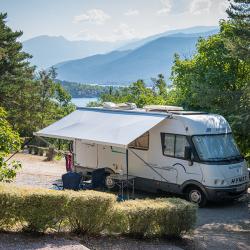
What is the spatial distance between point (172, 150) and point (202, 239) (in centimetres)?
480

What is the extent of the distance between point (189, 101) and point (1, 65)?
19.2 metres

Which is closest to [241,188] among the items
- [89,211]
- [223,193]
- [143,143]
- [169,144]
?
[223,193]

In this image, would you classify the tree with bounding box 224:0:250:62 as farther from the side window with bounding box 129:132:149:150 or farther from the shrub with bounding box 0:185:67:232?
the shrub with bounding box 0:185:67:232

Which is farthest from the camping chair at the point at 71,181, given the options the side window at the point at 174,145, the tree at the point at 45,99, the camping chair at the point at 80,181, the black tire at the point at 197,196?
the tree at the point at 45,99

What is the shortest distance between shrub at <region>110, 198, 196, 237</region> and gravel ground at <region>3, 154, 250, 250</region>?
0.20m

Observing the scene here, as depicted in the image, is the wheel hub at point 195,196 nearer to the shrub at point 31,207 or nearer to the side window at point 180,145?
the side window at point 180,145

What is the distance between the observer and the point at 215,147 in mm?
14000

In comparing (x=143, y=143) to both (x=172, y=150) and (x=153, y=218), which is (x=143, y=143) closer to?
(x=172, y=150)

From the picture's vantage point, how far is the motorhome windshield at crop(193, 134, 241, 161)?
1371 cm

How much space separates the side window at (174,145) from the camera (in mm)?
14062

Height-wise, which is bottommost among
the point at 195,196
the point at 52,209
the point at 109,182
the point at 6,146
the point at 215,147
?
the point at 195,196

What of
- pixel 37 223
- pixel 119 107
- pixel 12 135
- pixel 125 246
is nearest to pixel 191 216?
pixel 125 246

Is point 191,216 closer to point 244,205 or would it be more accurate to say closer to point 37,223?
point 37,223

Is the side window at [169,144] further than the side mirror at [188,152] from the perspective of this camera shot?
Yes
